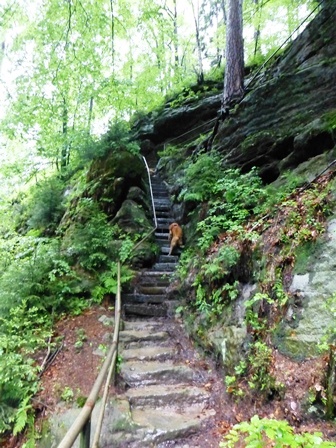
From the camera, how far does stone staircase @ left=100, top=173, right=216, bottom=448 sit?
3.38 m

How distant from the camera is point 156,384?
429 cm

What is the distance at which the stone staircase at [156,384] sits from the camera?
338 cm

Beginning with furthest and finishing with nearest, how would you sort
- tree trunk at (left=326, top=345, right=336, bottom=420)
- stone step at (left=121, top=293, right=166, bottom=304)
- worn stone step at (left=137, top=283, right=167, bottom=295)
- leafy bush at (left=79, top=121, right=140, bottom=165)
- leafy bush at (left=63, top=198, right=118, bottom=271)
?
leafy bush at (left=79, top=121, right=140, bottom=165), leafy bush at (left=63, top=198, right=118, bottom=271), worn stone step at (left=137, top=283, right=167, bottom=295), stone step at (left=121, top=293, right=166, bottom=304), tree trunk at (left=326, top=345, right=336, bottom=420)

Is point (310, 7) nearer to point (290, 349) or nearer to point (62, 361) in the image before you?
point (290, 349)

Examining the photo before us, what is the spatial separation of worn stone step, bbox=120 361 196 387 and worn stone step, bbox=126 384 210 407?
18 centimetres

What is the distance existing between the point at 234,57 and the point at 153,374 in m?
8.66

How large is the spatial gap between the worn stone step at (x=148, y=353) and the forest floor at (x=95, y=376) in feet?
1.40

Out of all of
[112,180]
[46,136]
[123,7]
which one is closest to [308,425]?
[112,180]

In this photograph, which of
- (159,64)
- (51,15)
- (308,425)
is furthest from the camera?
(159,64)

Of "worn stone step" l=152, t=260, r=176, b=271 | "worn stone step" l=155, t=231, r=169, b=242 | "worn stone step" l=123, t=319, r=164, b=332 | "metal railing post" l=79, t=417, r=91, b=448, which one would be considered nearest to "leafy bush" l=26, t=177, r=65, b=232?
"worn stone step" l=155, t=231, r=169, b=242

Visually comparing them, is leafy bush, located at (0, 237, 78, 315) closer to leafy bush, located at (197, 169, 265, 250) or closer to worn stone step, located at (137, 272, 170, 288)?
worn stone step, located at (137, 272, 170, 288)

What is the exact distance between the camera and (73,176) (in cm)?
1212

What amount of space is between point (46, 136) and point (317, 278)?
400 inches

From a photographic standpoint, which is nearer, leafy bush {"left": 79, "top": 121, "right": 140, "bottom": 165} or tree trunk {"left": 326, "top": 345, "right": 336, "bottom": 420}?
tree trunk {"left": 326, "top": 345, "right": 336, "bottom": 420}
